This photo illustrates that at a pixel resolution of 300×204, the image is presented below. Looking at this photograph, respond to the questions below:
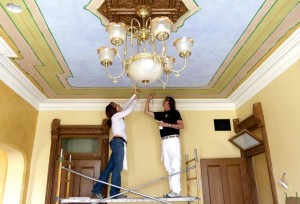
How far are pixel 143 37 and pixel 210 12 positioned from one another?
68 centimetres

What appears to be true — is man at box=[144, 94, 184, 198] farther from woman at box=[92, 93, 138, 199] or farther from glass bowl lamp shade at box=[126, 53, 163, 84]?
glass bowl lamp shade at box=[126, 53, 163, 84]

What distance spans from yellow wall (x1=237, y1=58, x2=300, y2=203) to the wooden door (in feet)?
3.06

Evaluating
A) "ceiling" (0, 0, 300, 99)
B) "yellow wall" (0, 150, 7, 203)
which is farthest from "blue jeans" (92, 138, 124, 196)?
"yellow wall" (0, 150, 7, 203)

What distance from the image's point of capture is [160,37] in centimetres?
190

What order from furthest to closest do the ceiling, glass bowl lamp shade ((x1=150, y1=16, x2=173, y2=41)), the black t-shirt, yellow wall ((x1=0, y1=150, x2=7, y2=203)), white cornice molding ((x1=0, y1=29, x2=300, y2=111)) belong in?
yellow wall ((x1=0, y1=150, x2=7, y2=203)) < the black t-shirt < white cornice molding ((x1=0, y1=29, x2=300, y2=111)) < the ceiling < glass bowl lamp shade ((x1=150, y1=16, x2=173, y2=41))

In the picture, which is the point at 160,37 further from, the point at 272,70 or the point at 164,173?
the point at 164,173

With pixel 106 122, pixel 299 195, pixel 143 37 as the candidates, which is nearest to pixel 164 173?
pixel 106 122

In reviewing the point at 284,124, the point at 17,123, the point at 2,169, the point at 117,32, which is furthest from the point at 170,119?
the point at 2,169

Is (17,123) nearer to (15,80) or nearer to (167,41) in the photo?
(15,80)

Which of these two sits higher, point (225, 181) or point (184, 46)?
point (184, 46)

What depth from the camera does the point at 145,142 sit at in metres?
4.50

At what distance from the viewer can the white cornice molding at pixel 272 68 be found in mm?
2907

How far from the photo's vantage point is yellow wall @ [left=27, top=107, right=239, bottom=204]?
4.27m

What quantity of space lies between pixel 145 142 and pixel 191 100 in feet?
3.57
